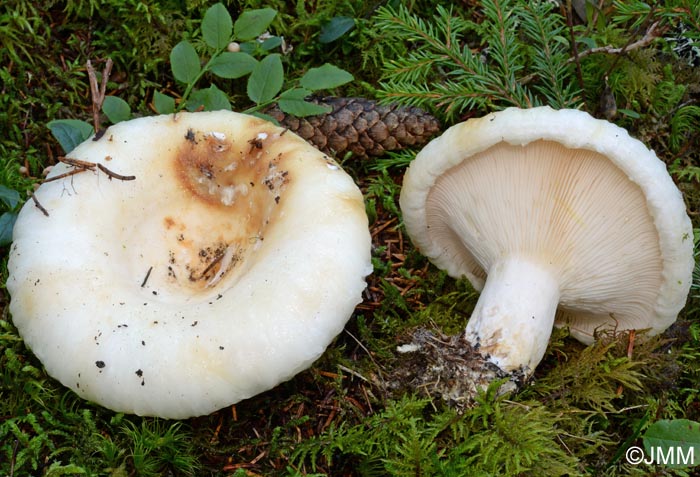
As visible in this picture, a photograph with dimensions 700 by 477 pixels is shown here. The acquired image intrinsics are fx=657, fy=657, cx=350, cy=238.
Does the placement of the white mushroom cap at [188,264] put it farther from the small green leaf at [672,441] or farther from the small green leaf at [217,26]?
the small green leaf at [672,441]

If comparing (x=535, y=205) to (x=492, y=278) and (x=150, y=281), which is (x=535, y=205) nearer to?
(x=492, y=278)

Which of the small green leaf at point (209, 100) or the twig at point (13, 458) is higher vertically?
the small green leaf at point (209, 100)

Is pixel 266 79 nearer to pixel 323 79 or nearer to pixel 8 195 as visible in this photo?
pixel 323 79

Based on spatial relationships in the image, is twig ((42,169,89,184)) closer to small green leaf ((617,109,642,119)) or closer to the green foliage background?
the green foliage background

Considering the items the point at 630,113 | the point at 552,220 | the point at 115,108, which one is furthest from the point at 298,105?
the point at 630,113

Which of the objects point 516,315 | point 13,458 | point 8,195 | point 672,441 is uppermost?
point 8,195

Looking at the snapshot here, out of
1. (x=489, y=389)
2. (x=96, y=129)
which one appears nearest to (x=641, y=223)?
(x=489, y=389)

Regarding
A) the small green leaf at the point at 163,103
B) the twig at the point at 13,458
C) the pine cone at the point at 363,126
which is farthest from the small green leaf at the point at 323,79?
the twig at the point at 13,458
